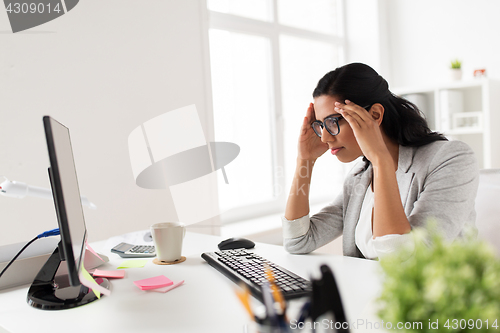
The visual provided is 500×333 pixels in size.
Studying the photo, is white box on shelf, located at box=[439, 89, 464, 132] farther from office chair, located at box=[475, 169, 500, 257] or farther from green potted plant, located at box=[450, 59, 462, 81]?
office chair, located at box=[475, 169, 500, 257]

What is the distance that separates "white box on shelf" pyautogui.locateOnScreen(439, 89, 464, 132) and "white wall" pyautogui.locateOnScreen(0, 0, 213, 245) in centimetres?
177

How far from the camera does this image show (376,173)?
1136 millimetres

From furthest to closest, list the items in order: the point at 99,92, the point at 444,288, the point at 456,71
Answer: the point at 456,71
the point at 99,92
the point at 444,288

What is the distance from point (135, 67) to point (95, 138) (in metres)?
0.44

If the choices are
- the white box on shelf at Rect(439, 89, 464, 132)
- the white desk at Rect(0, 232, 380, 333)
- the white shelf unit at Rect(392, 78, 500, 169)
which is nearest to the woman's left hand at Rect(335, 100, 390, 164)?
the white desk at Rect(0, 232, 380, 333)

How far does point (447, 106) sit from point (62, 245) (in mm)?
2776

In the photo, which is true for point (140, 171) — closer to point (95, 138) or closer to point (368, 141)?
point (95, 138)

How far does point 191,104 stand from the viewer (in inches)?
89.4

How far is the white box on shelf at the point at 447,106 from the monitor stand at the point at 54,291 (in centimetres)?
268

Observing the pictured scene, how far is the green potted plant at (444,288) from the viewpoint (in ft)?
1.01

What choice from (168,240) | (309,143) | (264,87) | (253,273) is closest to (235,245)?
(168,240)

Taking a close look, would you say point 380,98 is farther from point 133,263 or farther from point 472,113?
point 472,113

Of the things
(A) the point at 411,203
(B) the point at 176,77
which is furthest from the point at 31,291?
(B) the point at 176,77

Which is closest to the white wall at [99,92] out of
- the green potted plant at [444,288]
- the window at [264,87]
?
the window at [264,87]
